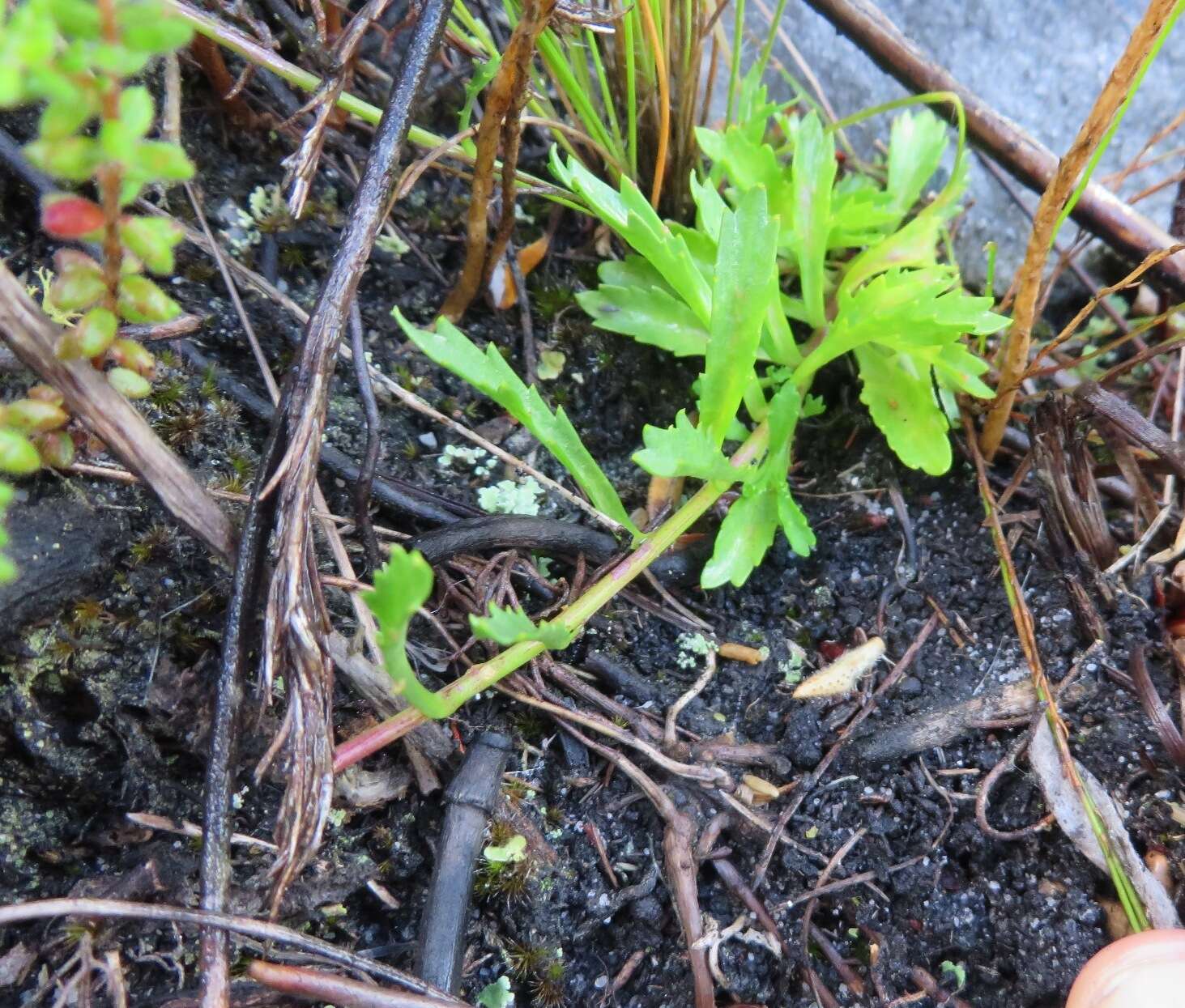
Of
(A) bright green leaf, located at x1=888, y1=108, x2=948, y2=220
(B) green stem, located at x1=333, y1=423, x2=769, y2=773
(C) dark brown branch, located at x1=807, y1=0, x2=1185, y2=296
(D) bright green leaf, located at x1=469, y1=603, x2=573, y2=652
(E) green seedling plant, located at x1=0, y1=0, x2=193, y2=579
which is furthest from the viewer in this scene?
(A) bright green leaf, located at x1=888, y1=108, x2=948, y2=220

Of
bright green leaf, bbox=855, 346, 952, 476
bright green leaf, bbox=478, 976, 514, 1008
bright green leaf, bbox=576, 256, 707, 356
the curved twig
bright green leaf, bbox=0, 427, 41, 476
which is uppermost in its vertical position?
bright green leaf, bbox=855, 346, 952, 476

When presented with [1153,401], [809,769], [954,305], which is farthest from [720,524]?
[1153,401]

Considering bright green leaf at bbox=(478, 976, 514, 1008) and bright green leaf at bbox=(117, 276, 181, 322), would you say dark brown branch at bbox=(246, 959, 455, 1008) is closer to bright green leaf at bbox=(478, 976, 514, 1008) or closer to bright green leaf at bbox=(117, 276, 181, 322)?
bright green leaf at bbox=(478, 976, 514, 1008)

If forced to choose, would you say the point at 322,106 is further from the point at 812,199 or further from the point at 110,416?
the point at 812,199

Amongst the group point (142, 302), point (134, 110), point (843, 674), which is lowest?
point (843, 674)

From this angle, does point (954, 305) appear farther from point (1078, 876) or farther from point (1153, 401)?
point (1078, 876)

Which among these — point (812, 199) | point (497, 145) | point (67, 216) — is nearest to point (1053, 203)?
point (812, 199)

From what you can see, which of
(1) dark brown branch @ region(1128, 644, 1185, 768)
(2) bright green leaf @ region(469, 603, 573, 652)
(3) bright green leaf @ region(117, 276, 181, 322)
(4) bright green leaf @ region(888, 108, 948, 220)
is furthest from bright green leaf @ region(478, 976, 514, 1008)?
(4) bright green leaf @ region(888, 108, 948, 220)
